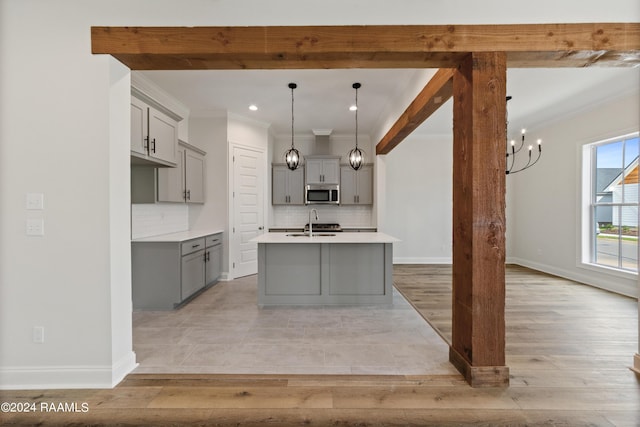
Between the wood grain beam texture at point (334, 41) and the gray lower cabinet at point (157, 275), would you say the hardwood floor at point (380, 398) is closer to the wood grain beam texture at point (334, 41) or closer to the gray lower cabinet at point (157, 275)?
A: the gray lower cabinet at point (157, 275)

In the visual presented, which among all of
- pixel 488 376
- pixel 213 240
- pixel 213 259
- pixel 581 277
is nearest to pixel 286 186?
pixel 213 240

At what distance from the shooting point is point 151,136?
328 centimetres

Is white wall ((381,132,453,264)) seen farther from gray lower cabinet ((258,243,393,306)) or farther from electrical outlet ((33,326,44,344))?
electrical outlet ((33,326,44,344))

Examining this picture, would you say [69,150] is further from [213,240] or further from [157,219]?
[213,240]

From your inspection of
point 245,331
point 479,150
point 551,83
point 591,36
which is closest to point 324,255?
point 245,331

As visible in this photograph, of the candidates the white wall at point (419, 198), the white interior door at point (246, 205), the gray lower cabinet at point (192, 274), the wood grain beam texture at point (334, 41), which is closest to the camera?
the wood grain beam texture at point (334, 41)

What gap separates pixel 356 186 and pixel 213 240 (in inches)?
132

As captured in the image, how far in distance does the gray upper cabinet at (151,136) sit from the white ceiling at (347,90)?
2.21ft

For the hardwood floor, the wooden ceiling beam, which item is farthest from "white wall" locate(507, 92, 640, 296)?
the wooden ceiling beam

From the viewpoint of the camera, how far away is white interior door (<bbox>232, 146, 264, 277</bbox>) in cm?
513

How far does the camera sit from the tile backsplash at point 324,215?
671 centimetres

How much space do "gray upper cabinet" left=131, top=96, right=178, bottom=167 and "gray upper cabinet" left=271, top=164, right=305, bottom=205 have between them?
2.74 meters

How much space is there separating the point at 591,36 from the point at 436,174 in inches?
187

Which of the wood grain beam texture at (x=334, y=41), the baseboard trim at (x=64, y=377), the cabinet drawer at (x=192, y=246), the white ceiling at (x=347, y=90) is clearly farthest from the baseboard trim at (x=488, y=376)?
the cabinet drawer at (x=192, y=246)
